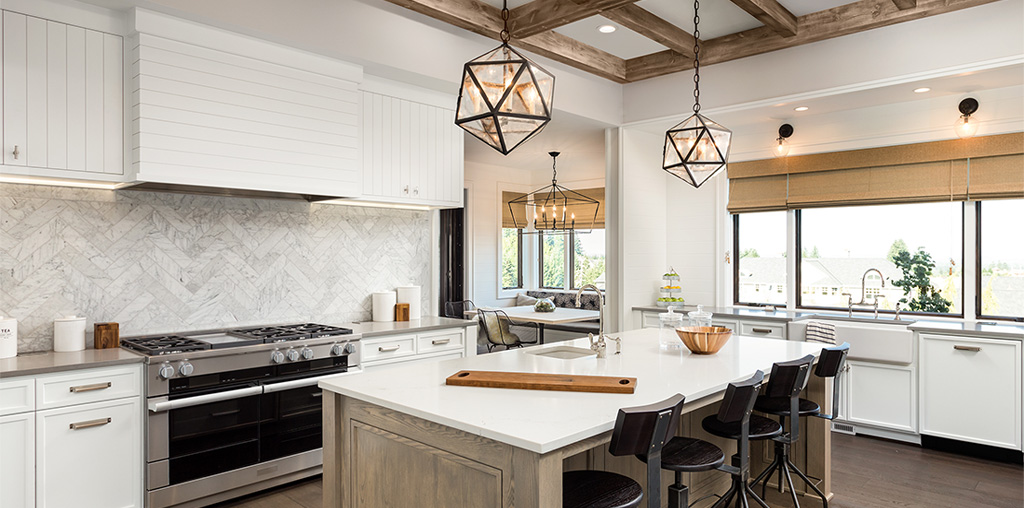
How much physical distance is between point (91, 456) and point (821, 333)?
454 cm

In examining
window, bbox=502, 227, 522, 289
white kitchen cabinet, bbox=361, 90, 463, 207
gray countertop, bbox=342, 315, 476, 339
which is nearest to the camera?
gray countertop, bbox=342, 315, 476, 339

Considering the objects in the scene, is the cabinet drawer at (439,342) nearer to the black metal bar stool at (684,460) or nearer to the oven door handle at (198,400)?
the oven door handle at (198,400)

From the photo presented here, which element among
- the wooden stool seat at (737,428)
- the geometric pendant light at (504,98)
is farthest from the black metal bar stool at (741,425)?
the geometric pendant light at (504,98)

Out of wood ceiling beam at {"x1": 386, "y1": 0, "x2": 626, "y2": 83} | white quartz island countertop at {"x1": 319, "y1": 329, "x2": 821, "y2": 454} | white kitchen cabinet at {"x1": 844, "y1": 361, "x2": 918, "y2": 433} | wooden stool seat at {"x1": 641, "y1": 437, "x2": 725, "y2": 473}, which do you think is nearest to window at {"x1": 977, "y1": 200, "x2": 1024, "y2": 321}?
white kitchen cabinet at {"x1": 844, "y1": 361, "x2": 918, "y2": 433}

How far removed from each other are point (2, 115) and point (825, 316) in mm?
5422

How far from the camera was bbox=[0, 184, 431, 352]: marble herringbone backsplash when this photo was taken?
10.3 feet

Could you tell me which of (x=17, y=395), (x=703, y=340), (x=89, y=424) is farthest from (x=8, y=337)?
(x=703, y=340)

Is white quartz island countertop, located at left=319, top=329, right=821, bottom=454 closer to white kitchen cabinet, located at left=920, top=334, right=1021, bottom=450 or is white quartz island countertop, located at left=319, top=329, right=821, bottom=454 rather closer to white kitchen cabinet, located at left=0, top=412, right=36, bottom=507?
white kitchen cabinet, located at left=0, top=412, right=36, bottom=507

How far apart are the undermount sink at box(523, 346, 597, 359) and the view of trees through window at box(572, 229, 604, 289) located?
545cm

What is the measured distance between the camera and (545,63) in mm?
4863

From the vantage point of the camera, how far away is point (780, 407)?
3078 millimetres

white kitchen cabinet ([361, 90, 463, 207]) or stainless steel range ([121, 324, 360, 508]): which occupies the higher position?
white kitchen cabinet ([361, 90, 463, 207])

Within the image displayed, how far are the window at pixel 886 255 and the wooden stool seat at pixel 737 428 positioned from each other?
2786 mm

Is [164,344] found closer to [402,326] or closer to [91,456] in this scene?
[91,456]
